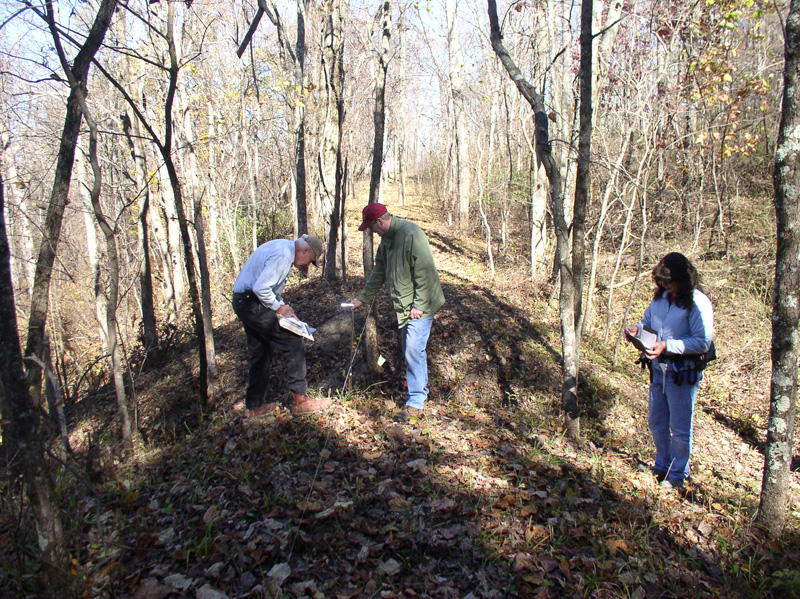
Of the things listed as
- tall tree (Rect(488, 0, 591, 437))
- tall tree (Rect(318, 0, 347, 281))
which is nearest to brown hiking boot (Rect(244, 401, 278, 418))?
tall tree (Rect(488, 0, 591, 437))

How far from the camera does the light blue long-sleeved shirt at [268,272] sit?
443 cm

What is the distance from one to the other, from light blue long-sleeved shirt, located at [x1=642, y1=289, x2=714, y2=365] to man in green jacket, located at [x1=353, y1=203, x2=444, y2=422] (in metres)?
1.98

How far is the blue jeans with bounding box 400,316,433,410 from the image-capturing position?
4852 millimetres

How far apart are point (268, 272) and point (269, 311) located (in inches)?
15.3

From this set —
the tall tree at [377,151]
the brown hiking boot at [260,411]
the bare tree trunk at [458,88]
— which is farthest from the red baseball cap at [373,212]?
the bare tree trunk at [458,88]

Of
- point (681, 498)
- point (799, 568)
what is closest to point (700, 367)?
point (681, 498)

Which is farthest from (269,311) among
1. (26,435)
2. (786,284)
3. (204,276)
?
(786,284)

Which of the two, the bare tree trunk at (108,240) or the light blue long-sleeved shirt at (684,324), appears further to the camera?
the bare tree trunk at (108,240)

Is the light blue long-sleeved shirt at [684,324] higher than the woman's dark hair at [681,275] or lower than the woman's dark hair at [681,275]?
lower

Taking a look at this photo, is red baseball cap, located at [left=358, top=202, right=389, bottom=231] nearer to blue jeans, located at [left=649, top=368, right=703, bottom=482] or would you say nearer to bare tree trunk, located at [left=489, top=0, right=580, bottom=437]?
bare tree trunk, located at [left=489, top=0, right=580, bottom=437]

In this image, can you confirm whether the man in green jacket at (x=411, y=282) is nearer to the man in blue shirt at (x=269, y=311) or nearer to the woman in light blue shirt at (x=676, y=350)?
the man in blue shirt at (x=269, y=311)

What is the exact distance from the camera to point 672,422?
3760mm

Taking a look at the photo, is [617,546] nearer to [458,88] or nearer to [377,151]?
[377,151]

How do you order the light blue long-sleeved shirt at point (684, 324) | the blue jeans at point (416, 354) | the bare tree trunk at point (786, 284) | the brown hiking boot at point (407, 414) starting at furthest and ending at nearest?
1. the brown hiking boot at point (407, 414)
2. the blue jeans at point (416, 354)
3. the light blue long-sleeved shirt at point (684, 324)
4. the bare tree trunk at point (786, 284)
